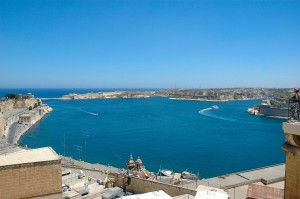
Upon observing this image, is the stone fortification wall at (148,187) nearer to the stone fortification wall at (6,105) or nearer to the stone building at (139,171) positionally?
the stone building at (139,171)

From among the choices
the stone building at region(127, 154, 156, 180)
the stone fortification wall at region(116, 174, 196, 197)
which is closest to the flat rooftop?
the stone fortification wall at region(116, 174, 196, 197)

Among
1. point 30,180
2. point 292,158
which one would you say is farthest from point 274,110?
point 292,158

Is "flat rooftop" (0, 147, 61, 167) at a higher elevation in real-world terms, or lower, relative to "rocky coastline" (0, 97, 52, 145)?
higher

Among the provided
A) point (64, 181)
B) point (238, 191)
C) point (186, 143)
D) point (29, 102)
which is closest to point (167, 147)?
point (186, 143)

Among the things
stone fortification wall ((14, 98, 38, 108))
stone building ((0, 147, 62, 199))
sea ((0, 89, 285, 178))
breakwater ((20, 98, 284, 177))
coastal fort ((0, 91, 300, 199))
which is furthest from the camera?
stone fortification wall ((14, 98, 38, 108))

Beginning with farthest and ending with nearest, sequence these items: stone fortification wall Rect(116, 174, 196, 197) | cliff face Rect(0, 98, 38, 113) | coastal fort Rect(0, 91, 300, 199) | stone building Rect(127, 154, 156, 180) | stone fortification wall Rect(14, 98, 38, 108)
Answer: stone fortification wall Rect(14, 98, 38, 108) < cliff face Rect(0, 98, 38, 113) < stone building Rect(127, 154, 156, 180) < stone fortification wall Rect(116, 174, 196, 197) < coastal fort Rect(0, 91, 300, 199)

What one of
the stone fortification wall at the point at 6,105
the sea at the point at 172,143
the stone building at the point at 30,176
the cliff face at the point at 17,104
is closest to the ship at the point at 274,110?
the sea at the point at 172,143

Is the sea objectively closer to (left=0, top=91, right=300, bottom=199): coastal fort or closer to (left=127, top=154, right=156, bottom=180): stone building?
(left=127, top=154, right=156, bottom=180): stone building

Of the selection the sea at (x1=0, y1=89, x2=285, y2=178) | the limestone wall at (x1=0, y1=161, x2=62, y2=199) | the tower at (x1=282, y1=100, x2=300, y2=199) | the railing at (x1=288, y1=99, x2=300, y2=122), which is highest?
the railing at (x1=288, y1=99, x2=300, y2=122)
